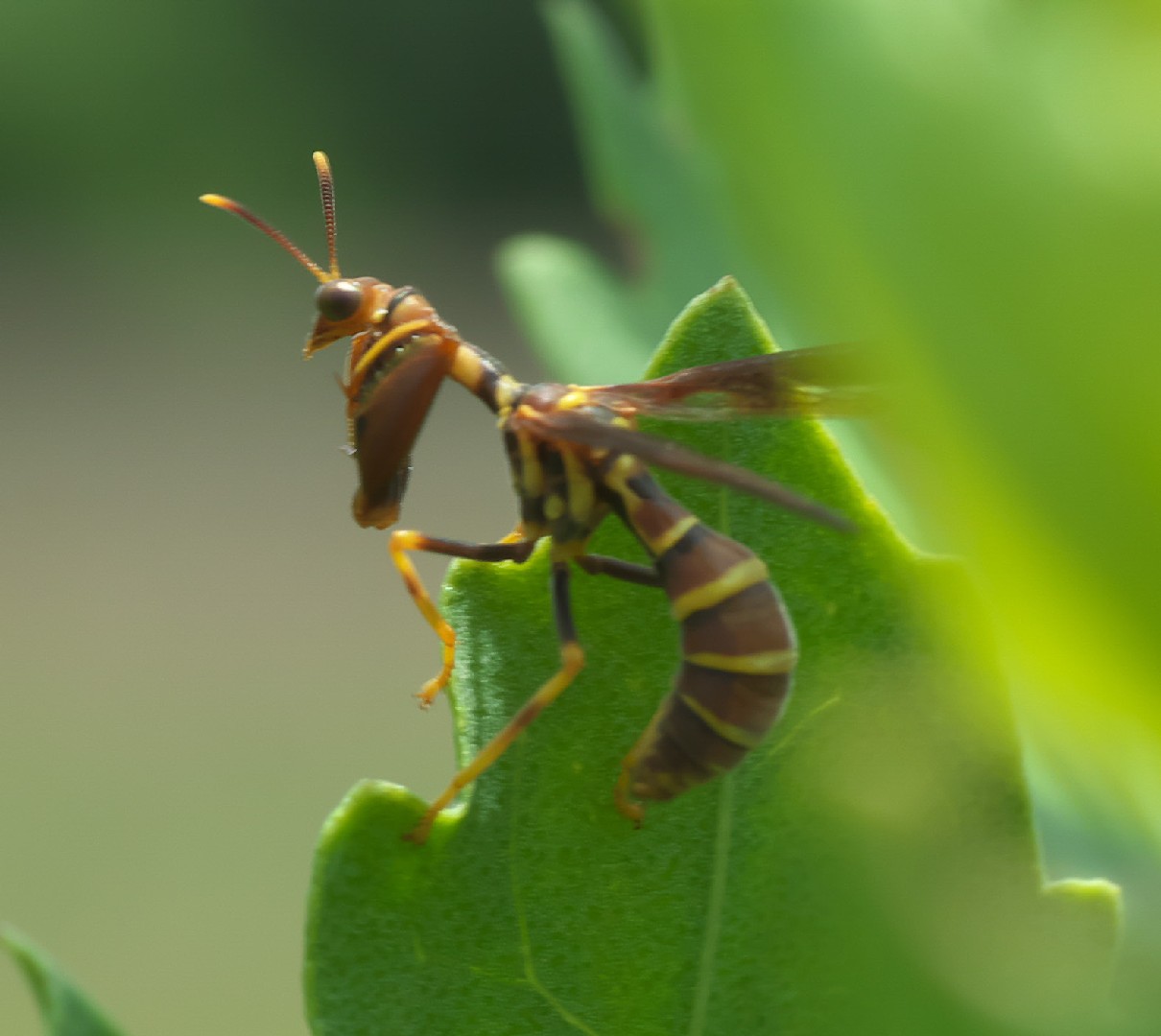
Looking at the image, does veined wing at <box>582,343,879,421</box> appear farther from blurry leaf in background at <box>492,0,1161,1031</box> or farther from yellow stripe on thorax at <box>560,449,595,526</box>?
blurry leaf in background at <box>492,0,1161,1031</box>

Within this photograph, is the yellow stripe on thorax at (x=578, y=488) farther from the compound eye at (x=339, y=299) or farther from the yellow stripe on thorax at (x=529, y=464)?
the compound eye at (x=339, y=299)

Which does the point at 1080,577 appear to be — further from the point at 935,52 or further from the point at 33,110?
the point at 33,110

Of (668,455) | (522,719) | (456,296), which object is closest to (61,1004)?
(522,719)

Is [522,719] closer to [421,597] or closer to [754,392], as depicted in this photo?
[754,392]

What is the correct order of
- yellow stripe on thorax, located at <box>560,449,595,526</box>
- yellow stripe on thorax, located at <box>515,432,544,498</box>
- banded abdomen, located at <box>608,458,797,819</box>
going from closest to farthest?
banded abdomen, located at <box>608,458,797,819</box>, yellow stripe on thorax, located at <box>560,449,595,526</box>, yellow stripe on thorax, located at <box>515,432,544,498</box>

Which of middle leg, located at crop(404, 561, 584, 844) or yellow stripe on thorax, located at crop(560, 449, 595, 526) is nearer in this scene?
middle leg, located at crop(404, 561, 584, 844)

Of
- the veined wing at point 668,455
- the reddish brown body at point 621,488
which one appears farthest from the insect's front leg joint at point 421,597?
the veined wing at point 668,455

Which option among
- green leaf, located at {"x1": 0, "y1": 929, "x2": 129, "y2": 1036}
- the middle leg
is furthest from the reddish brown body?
green leaf, located at {"x1": 0, "y1": 929, "x2": 129, "y2": 1036}
